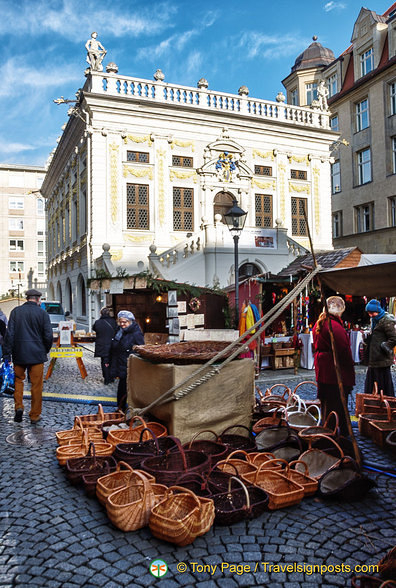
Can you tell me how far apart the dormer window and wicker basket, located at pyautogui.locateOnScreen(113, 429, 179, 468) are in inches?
1099

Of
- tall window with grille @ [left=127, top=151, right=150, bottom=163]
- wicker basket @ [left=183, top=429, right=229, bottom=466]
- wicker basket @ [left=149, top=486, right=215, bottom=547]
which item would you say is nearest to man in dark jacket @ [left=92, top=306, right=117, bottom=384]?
wicker basket @ [left=183, top=429, right=229, bottom=466]

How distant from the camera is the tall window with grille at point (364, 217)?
26.6 metres

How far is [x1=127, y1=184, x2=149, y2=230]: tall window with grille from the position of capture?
19484 millimetres

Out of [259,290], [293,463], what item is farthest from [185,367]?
[259,290]

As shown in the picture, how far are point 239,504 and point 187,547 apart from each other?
0.61m

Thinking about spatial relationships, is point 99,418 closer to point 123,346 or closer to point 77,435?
point 77,435

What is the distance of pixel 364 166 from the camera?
2705 centimetres

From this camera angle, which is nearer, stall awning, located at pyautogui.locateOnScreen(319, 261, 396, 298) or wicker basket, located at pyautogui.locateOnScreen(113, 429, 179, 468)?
wicker basket, located at pyautogui.locateOnScreen(113, 429, 179, 468)

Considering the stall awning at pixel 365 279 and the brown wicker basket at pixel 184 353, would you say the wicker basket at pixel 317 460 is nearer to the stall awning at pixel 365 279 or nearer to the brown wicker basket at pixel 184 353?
the brown wicker basket at pixel 184 353

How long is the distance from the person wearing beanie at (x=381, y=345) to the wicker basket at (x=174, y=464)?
146 inches

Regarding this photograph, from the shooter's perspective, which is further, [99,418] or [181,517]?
[99,418]

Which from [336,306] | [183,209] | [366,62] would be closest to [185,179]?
[183,209]

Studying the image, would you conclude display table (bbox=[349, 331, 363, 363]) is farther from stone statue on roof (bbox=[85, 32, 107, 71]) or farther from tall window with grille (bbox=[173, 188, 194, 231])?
stone statue on roof (bbox=[85, 32, 107, 71])

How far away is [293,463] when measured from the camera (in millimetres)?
4473
